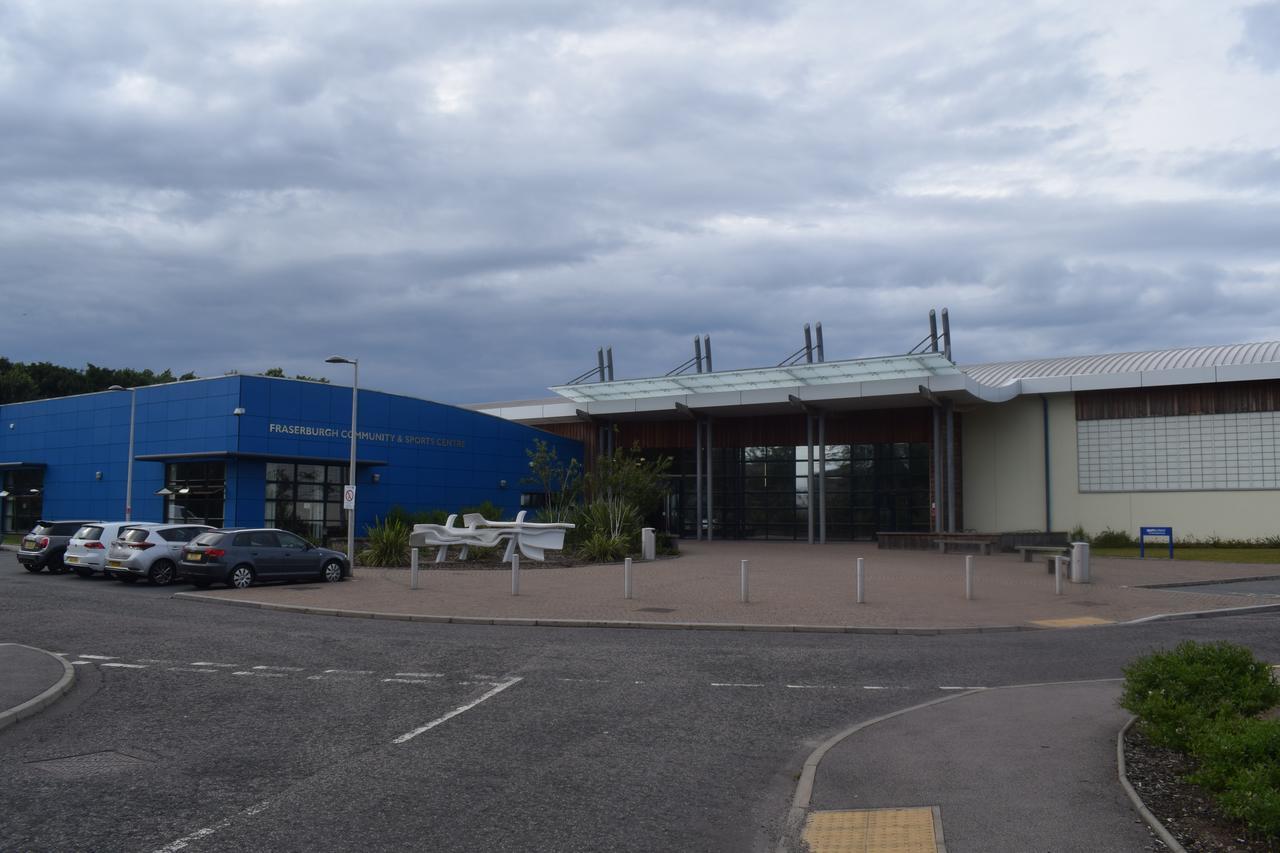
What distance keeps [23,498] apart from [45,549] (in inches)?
974

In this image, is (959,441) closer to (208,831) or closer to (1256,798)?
(1256,798)

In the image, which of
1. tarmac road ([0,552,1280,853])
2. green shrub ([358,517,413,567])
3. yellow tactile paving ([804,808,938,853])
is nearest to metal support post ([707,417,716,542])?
green shrub ([358,517,413,567])

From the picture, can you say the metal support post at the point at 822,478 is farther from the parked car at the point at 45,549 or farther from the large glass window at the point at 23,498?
the large glass window at the point at 23,498

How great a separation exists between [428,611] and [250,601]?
442 cm

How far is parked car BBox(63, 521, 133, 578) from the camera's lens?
26328 mm

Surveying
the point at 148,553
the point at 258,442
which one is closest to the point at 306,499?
the point at 258,442

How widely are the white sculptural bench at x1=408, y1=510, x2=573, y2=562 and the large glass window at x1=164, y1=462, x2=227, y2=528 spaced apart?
1084 cm

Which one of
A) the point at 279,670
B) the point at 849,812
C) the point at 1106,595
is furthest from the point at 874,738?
the point at 1106,595

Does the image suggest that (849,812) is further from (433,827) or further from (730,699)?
(730,699)

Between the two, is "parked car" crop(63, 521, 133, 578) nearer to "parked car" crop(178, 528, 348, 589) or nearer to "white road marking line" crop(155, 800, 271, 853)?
"parked car" crop(178, 528, 348, 589)

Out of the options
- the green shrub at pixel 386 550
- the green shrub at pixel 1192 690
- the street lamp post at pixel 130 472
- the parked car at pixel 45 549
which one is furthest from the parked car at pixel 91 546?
the green shrub at pixel 1192 690

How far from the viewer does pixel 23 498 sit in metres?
49.2

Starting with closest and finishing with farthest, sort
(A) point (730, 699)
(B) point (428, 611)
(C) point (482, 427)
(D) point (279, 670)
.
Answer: (A) point (730, 699) < (D) point (279, 670) < (B) point (428, 611) < (C) point (482, 427)

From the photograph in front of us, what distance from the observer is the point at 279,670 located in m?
12.5
